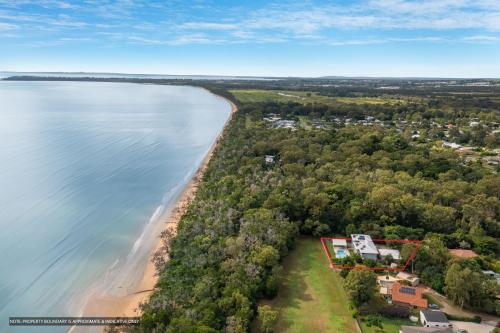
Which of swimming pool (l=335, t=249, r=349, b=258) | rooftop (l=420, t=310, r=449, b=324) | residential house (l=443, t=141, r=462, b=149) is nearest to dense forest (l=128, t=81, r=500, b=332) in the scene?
rooftop (l=420, t=310, r=449, b=324)

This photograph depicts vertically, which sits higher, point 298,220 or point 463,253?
point 298,220

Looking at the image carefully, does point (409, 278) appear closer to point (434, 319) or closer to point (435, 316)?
point (435, 316)

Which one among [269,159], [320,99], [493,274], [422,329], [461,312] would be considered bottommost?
[461,312]

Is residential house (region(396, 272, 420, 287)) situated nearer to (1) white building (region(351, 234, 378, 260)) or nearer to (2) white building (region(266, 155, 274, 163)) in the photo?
(1) white building (region(351, 234, 378, 260))

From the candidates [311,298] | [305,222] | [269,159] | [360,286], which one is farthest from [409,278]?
[269,159]

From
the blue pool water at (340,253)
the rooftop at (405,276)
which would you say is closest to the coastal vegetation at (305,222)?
the rooftop at (405,276)

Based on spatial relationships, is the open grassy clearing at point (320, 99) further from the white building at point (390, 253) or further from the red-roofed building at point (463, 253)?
the white building at point (390, 253)

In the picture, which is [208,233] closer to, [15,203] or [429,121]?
[15,203]
